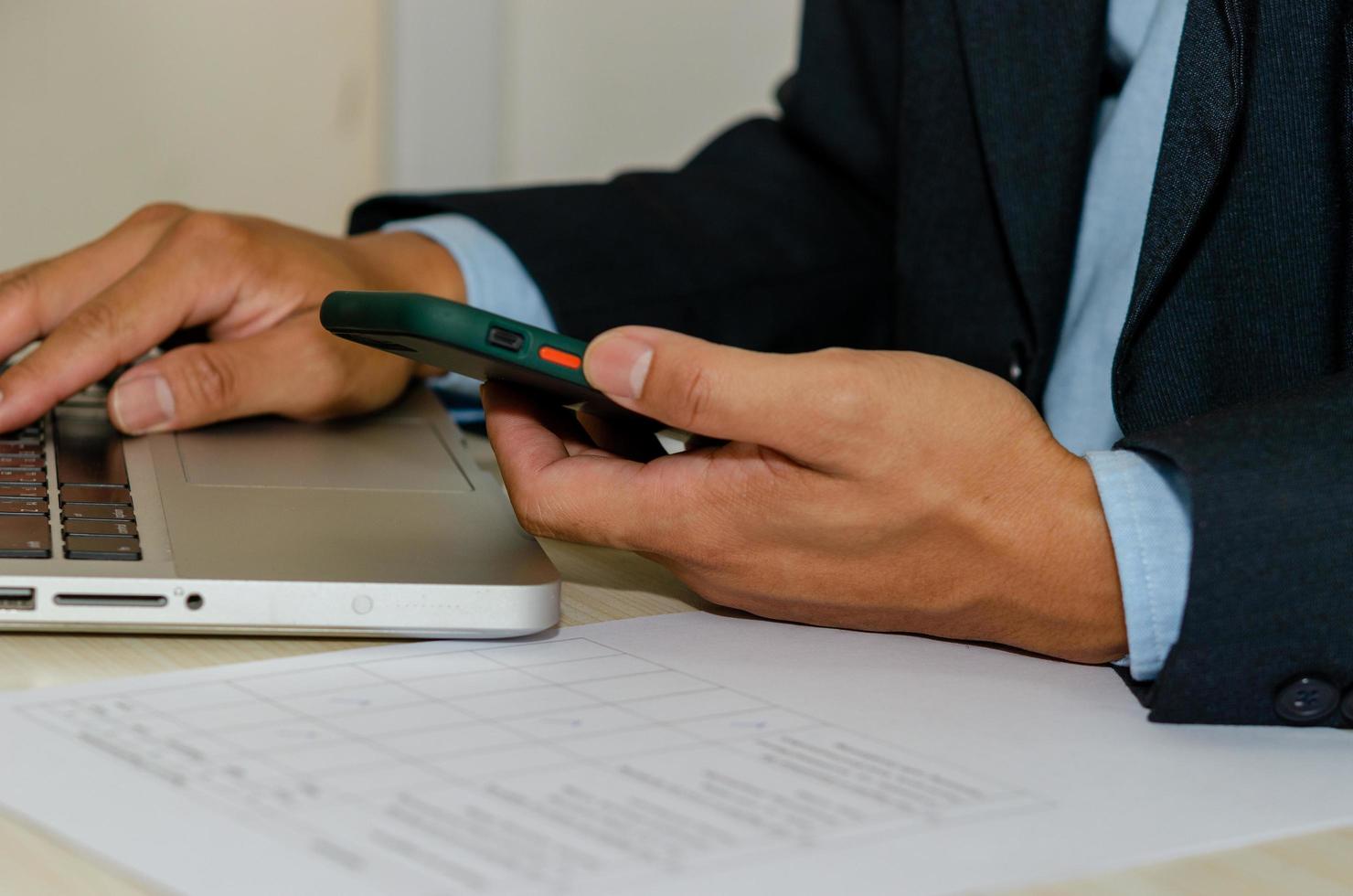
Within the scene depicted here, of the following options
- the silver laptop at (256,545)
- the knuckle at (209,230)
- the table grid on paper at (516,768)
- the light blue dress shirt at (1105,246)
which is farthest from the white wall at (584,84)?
the table grid on paper at (516,768)

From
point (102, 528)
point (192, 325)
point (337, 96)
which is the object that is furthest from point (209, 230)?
point (337, 96)

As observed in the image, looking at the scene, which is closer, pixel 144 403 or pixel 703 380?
pixel 703 380

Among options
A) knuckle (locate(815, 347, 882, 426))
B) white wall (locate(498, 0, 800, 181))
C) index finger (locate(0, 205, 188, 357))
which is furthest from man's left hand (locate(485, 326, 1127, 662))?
white wall (locate(498, 0, 800, 181))

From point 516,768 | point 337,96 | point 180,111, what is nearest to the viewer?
point 516,768

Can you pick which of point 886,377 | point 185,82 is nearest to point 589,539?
point 886,377

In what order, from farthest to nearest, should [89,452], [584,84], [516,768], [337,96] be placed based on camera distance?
[584,84]
[337,96]
[89,452]
[516,768]

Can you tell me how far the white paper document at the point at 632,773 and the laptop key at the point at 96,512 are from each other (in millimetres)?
108

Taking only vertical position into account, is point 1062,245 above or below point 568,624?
above

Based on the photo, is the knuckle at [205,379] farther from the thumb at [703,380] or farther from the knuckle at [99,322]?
the thumb at [703,380]

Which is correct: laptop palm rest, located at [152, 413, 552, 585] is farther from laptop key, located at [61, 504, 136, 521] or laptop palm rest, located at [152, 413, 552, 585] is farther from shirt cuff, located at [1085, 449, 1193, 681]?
shirt cuff, located at [1085, 449, 1193, 681]

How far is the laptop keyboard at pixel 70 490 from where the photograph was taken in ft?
1.60

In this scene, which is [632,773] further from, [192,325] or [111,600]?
[192,325]

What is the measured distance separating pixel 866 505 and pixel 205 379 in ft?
1.21

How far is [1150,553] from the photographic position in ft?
1.69
